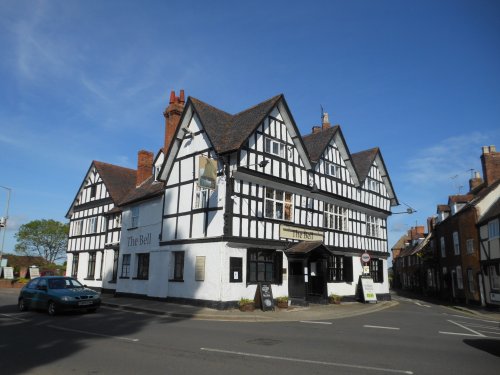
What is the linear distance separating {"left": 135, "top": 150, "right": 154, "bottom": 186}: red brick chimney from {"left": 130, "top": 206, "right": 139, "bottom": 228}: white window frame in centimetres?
450

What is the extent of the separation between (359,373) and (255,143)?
1522 centimetres

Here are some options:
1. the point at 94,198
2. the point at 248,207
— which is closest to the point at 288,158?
the point at 248,207

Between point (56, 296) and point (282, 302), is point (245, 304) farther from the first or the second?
point (56, 296)

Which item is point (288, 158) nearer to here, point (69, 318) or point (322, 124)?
→ point (322, 124)

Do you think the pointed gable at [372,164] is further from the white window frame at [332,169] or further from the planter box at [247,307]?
the planter box at [247,307]

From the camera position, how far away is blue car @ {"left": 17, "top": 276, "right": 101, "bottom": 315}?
15.2 metres

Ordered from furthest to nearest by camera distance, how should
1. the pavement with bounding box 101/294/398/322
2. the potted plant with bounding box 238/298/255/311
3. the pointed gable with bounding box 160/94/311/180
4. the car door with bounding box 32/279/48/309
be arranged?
the pointed gable with bounding box 160/94/311/180 → the potted plant with bounding box 238/298/255/311 → the pavement with bounding box 101/294/398/322 → the car door with bounding box 32/279/48/309

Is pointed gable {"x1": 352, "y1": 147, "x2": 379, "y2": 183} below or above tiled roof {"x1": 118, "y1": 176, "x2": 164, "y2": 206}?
above

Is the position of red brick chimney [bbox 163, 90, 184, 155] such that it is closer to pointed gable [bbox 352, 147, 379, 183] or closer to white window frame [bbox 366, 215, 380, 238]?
pointed gable [bbox 352, 147, 379, 183]

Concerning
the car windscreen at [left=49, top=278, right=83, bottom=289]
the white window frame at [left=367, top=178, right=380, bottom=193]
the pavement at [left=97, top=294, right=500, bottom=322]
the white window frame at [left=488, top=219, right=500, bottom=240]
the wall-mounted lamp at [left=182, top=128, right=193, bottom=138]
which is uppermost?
the wall-mounted lamp at [left=182, top=128, right=193, bottom=138]

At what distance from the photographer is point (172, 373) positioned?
696 centimetres

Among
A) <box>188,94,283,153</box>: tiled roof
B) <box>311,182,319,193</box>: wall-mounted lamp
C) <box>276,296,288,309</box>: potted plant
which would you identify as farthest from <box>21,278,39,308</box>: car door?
<box>311,182,319,193</box>: wall-mounted lamp

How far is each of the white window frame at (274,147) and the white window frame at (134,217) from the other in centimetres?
1077

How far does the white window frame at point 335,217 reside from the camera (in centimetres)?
2582
